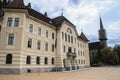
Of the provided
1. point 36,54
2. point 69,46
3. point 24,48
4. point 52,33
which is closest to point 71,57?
point 69,46

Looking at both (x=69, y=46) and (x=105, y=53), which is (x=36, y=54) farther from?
(x=105, y=53)

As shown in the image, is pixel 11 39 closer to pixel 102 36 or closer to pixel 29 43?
pixel 29 43

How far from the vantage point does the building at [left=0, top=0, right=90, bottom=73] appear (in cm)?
2353

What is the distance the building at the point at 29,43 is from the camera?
77.2 feet

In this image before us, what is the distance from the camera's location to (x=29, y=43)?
27.0 meters

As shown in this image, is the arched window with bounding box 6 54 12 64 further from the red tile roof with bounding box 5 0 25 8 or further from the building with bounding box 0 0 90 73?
the red tile roof with bounding box 5 0 25 8

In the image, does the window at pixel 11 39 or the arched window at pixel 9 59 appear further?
the window at pixel 11 39

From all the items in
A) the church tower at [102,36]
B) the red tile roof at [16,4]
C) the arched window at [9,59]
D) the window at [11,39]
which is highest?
the church tower at [102,36]

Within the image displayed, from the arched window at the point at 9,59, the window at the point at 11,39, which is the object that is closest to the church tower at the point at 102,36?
the window at the point at 11,39

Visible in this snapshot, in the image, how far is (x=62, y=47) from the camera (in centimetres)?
3547

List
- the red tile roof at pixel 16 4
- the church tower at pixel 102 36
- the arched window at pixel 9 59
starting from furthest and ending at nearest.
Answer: the church tower at pixel 102 36
the red tile roof at pixel 16 4
the arched window at pixel 9 59

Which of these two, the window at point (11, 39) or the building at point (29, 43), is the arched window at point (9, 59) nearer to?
the building at point (29, 43)

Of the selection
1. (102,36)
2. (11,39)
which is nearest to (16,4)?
(11,39)

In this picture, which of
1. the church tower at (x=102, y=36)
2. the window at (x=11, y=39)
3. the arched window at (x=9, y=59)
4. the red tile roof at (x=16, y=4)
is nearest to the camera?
the arched window at (x=9, y=59)
